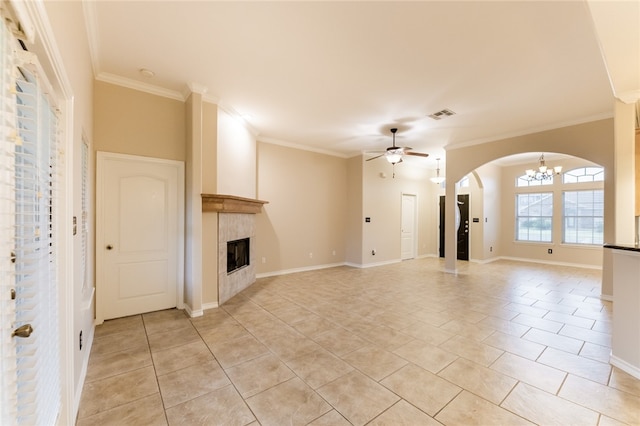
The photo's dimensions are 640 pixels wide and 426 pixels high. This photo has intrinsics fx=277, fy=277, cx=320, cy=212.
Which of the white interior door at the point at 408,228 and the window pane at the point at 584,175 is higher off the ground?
the window pane at the point at 584,175

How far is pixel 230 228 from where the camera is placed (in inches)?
173

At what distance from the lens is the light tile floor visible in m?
1.94

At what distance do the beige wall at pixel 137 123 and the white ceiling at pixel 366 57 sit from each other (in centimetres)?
17

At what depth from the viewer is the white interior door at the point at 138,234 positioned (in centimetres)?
343

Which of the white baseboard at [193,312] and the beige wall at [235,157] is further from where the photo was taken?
the beige wall at [235,157]

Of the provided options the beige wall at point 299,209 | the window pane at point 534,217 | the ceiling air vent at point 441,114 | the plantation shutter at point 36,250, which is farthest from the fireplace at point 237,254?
the window pane at point 534,217

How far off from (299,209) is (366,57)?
13.3 feet

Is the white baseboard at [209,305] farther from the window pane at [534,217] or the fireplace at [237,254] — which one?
the window pane at [534,217]

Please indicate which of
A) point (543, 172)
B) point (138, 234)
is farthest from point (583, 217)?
point (138, 234)

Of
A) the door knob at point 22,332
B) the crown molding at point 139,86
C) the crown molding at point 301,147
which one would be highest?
the crown molding at point 139,86

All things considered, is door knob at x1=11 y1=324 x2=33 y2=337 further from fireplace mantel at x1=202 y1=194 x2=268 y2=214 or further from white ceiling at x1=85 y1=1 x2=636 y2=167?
fireplace mantel at x1=202 y1=194 x2=268 y2=214

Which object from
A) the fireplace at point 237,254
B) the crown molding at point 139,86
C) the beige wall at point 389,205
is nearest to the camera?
the crown molding at point 139,86

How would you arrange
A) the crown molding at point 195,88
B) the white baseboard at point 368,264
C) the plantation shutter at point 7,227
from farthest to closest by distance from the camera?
the white baseboard at point 368,264 < the crown molding at point 195,88 < the plantation shutter at point 7,227

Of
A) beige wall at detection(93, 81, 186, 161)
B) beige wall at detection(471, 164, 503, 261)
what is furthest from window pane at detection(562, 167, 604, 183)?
beige wall at detection(93, 81, 186, 161)
